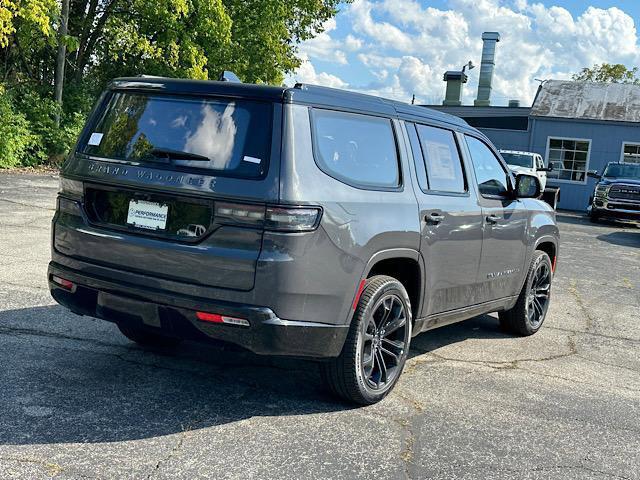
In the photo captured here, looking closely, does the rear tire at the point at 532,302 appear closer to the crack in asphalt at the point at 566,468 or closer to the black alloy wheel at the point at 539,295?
the black alloy wheel at the point at 539,295

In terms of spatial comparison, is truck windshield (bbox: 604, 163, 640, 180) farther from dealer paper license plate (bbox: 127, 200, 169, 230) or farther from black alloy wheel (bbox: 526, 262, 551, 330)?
dealer paper license plate (bbox: 127, 200, 169, 230)

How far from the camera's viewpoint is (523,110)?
1335 inches

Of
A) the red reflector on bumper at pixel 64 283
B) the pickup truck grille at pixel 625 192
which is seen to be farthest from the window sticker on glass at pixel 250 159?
the pickup truck grille at pixel 625 192

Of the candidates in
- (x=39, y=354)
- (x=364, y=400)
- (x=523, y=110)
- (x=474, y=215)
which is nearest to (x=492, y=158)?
(x=474, y=215)

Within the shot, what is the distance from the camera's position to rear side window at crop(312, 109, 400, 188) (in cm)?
390

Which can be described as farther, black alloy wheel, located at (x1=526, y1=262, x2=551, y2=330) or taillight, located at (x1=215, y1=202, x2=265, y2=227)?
black alloy wheel, located at (x1=526, y1=262, x2=551, y2=330)

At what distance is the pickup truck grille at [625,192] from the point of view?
2103 centimetres

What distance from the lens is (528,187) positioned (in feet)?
→ 19.6

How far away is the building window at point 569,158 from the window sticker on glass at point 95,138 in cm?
2739

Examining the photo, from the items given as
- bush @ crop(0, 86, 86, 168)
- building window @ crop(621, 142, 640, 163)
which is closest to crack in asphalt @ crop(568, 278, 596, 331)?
bush @ crop(0, 86, 86, 168)

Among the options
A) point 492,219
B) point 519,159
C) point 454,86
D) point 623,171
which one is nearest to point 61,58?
point 519,159

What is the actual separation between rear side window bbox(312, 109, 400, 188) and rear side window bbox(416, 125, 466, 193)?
16.3 inches

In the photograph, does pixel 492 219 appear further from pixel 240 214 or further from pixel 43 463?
pixel 43 463

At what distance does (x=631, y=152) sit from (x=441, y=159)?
90.0ft
